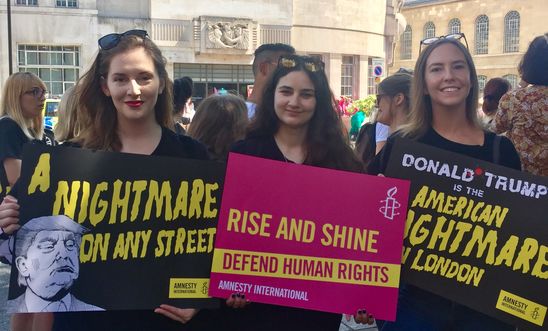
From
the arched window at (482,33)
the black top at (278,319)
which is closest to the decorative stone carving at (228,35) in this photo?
the black top at (278,319)

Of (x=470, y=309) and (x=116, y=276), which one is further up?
(x=116, y=276)

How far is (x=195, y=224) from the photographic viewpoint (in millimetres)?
2434

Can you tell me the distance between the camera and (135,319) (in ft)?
7.95

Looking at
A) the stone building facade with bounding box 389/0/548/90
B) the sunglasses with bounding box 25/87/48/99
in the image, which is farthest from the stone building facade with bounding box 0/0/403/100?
the stone building facade with bounding box 389/0/548/90

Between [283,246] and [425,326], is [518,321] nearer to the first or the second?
[425,326]

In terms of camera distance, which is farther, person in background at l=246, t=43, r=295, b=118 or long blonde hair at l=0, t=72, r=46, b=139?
person in background at l=246, t=43, r=295, b=118

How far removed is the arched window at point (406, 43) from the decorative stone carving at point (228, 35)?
1633 inches

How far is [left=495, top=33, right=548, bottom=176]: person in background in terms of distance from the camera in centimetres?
372

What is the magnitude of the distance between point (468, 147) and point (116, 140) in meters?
1.57

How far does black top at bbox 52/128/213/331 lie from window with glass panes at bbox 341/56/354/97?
31241 millimetres

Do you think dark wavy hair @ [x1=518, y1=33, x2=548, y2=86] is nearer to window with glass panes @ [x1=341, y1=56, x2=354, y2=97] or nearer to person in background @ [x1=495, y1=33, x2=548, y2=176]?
person in background @ [x1=495, y1=33, x2=548, y2=176]

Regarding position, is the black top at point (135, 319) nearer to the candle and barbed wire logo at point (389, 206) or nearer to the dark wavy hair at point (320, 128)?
the dark wavy hair at point (320, 128)

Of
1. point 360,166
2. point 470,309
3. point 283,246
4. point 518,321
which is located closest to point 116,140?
point 283,246

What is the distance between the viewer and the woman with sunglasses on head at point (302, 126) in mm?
2730
